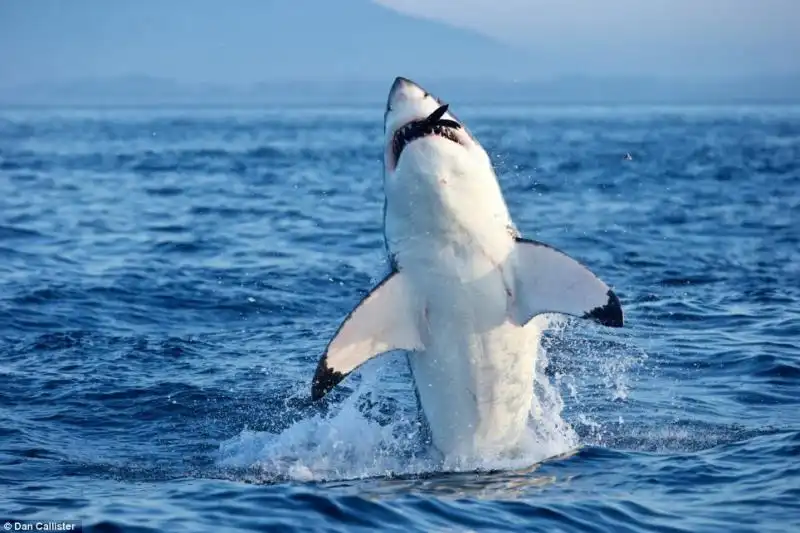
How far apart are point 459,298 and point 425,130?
5.21 feet

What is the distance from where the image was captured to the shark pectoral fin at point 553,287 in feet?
36.5

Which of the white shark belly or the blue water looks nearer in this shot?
the blue water

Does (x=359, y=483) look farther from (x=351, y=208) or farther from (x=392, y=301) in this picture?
(x=351, y=208)

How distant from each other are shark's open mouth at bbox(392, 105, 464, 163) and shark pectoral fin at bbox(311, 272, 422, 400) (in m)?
1.23

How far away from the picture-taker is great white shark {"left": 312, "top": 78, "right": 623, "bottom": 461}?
1084cm

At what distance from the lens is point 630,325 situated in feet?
58.6

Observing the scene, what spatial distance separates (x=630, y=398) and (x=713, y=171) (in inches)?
1231

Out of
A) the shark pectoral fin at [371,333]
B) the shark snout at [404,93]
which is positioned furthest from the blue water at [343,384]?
the shark snout at [404,93]

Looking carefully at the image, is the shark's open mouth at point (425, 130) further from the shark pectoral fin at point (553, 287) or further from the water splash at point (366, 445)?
the water splash at point (366, 445)

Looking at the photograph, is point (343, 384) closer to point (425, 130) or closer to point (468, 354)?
point (468, 354)

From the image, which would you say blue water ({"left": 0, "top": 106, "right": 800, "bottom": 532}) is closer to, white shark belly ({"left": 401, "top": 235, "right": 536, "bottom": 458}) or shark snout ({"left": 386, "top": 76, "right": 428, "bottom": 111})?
white shark belly ({"left": 401, "top": 235, "right": 536, "bottom": 458})

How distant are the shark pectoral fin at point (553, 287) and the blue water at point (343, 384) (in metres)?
1.29

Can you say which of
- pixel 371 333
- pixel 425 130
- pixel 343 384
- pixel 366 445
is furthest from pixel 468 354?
pixel 343 384

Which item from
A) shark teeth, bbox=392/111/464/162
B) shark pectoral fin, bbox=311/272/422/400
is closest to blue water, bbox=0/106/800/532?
shark pectoral fin, bbox=311/272/422/400
